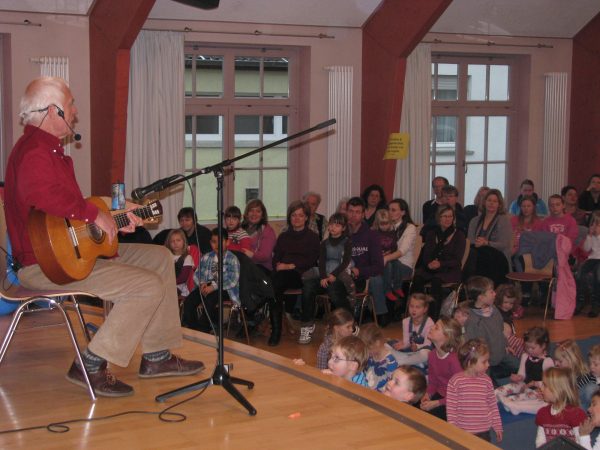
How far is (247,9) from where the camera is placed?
9.31 m

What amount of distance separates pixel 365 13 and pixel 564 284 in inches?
140

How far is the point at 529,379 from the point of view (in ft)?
19.5

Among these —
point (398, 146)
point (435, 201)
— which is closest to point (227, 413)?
point (398, 146)

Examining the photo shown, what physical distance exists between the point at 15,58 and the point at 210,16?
1978mm

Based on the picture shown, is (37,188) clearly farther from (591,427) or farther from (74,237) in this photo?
(591,427)

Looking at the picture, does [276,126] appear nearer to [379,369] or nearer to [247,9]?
[247,9]

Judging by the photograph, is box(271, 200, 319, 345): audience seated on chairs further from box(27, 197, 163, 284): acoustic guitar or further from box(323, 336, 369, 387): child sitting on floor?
box(27, 197, 163, 284): acoustic guitar

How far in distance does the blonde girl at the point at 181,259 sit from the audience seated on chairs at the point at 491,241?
2.56 meters

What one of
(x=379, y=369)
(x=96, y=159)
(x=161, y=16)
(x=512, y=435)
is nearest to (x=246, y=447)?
(x=379, y=369)

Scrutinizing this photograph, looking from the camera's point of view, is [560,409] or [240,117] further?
[240,117]

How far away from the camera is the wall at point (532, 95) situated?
1116 centimetres

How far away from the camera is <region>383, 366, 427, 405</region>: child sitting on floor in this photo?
15.3 feet

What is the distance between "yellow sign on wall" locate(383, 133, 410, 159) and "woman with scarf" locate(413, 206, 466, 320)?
1.46 meters

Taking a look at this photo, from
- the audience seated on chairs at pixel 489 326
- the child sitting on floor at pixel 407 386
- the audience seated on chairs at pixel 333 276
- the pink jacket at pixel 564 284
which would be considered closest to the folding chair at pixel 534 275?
the pink jacket at pixel 564 284
